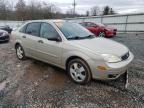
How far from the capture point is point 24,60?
270 inches

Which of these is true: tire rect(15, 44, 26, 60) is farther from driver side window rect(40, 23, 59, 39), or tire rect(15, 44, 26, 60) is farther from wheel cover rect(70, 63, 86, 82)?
wheel cover rect(70, 63, 86, 82)

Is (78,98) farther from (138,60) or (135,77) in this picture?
(138,60)

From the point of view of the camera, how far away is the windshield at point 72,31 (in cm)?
511

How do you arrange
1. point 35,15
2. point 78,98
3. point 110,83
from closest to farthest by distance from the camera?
point 78,98 < point 110,83 < point 35,15

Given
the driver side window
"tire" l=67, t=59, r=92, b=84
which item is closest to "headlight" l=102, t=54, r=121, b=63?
"tire" l=67, t=59, r=92, b=84

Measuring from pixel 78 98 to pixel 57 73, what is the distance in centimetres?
161

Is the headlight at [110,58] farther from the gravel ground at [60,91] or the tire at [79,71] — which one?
the gravel ground at [60,91]

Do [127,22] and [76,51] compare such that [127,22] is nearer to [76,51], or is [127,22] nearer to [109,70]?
[76,51]

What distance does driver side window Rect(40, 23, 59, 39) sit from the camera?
5.20 m

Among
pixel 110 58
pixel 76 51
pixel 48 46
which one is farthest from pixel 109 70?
pixel 48 46

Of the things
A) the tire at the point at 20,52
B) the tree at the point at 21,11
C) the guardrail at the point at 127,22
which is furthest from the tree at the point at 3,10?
the tire at the point at 20,52

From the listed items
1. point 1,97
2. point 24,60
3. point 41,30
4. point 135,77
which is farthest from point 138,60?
point 1,97

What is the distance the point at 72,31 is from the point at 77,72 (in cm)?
131

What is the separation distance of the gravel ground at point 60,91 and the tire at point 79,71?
5.9 inches
